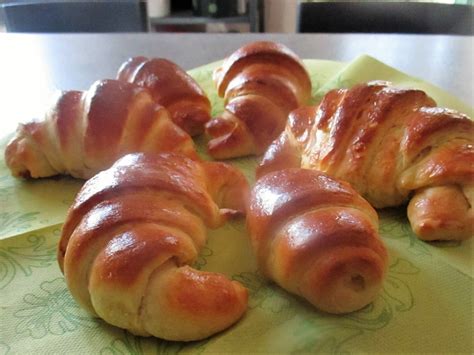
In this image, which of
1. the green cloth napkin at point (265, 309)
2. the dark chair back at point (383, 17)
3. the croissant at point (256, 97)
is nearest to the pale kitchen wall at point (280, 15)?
the dark chair back at point (383, 17)

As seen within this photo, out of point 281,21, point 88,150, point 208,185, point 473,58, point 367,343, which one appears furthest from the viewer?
point 281,21

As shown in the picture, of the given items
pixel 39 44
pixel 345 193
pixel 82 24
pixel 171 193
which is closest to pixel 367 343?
pixel 345 193

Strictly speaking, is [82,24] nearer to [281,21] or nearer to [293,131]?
[281,21]

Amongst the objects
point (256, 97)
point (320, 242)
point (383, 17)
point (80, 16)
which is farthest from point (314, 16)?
point (320, 242)

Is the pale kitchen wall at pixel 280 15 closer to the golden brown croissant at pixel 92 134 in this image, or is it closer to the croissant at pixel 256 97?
the croissant at pixel 256 97

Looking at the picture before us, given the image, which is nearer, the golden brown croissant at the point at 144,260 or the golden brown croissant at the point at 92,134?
the golden brown croissant at the point at 144,260

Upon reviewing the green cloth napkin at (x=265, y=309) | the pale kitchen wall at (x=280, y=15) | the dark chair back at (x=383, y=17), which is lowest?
the pale kitchen wall at (x=280, y=15)
